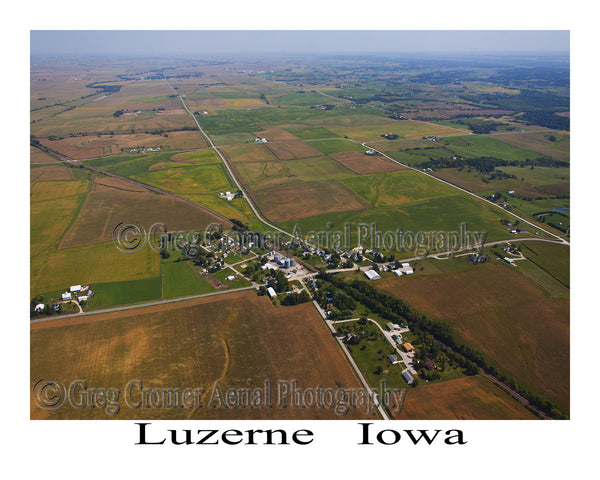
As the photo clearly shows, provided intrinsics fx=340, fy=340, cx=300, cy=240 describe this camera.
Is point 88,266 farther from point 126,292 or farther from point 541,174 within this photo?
point 541,174

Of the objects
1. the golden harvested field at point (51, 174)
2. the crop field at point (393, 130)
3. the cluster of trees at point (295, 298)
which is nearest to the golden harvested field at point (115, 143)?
the golden harvested field at point (51, 174)

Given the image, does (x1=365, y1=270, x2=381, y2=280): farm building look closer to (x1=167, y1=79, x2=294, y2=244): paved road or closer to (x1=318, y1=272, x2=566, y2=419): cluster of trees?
(x1=318, y1=272, x2=566, y2=419): cluster of trees

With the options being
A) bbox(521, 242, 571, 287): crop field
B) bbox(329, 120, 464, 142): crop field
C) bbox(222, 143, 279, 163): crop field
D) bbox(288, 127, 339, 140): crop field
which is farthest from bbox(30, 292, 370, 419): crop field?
bbox(329, 120, 464, 142): crop field

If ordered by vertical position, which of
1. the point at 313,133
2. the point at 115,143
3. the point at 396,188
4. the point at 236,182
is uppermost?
the point at 313,133

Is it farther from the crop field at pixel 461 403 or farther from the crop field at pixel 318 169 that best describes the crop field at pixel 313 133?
the crop field at pixel 461 403

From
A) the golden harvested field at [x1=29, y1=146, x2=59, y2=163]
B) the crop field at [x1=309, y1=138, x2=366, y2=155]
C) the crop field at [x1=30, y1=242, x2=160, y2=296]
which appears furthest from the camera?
the crop field at [x1=309, y1=138, x2=366, y2=155]

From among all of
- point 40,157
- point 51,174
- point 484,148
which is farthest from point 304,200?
point 40,157

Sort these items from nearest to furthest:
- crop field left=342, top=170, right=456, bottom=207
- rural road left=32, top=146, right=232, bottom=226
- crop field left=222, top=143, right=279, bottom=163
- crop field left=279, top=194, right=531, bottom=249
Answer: crop field left=279, top=194, right=531, bottom=249, rural road left=32, top=146, right=232, bottom=226, crop field left=342, top=170, right=456, bottom=207, crop field left=222, top=143, right=279, bottom=163
